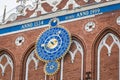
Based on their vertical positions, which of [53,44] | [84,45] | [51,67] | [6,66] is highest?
[53,44]

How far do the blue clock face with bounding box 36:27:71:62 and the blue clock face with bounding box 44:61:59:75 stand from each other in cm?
15

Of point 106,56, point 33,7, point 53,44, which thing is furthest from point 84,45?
point 33,7

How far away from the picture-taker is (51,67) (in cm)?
1962

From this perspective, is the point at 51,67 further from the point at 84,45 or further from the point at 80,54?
the point at 84,45

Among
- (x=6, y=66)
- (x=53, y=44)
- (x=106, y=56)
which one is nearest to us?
(x=106, y=56)

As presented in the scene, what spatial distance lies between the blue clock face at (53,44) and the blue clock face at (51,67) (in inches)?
5.9

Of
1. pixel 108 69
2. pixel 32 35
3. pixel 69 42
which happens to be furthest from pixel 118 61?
pixel 32 35

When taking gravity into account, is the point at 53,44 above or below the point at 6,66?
above

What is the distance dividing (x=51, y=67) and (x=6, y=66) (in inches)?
70.8

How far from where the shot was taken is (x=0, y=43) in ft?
69.1

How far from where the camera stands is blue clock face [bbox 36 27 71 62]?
772 inches

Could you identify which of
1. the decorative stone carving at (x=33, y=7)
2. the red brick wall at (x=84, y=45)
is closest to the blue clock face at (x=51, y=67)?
the red brick wall at (x=84, y=45)

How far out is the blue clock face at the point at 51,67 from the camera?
64.1ft

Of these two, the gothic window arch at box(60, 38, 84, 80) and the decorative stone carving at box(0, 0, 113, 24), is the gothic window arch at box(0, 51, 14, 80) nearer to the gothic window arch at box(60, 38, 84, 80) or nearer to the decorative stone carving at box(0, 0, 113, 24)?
the decorative stone carving at box(0, 0, 113, 24)
